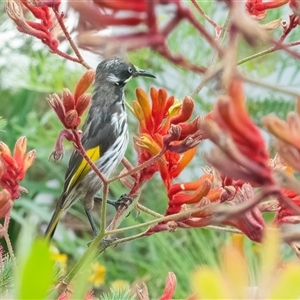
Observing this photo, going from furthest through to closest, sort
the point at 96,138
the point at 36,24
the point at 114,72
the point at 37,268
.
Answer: the point at 114,72
the point at 96,138
the point at 36,24
the point at 37,268

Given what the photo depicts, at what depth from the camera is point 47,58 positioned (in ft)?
7.40

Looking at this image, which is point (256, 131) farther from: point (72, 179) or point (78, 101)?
Result: point (72, 179)

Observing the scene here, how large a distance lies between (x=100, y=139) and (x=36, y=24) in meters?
0.51

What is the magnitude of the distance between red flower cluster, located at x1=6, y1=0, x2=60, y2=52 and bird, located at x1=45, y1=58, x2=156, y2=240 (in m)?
0.31

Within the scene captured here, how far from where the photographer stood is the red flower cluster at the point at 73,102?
43 centimetres

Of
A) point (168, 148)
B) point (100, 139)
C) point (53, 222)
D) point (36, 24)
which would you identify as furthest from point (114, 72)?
point (168, 148)

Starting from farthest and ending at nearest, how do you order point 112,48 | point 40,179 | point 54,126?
point 40,179 < point 54,126 < point 112,48

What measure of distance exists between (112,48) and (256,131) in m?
0.06

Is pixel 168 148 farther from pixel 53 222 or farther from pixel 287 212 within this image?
pixel 53 222

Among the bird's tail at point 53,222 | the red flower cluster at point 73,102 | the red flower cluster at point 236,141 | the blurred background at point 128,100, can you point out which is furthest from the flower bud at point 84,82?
the blurred background at point 128,100

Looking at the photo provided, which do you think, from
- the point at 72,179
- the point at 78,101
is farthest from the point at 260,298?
the point at 72,179

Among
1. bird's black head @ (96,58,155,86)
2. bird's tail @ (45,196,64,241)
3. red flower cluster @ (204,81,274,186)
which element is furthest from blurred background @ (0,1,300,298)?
red flower cluster @ (204,81,274,186)

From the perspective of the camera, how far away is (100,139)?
3.50ft

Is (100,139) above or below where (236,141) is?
below
